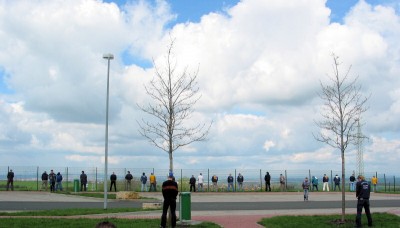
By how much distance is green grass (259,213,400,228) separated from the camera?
1795 centimetres

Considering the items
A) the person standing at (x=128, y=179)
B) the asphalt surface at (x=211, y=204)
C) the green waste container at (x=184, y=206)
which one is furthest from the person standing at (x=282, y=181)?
the green waste container at (x=184, y=206)

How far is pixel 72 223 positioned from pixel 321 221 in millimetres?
8185

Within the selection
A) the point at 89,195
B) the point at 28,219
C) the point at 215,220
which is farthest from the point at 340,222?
the point at 89,195

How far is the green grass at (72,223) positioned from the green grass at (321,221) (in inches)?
95.5

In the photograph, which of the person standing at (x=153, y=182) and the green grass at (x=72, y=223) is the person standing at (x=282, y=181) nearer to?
the person standing at (x=153, y=182)

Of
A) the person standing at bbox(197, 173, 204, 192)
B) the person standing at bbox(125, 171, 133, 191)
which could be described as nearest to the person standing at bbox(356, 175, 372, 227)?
the person standing at bbox(125, 171, 133, 191)

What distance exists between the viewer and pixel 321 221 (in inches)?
746

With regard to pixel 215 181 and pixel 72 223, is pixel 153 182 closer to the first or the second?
pixel 215 181

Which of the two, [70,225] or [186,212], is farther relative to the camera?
[186,212]

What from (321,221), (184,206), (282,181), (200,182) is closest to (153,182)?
(200,182)

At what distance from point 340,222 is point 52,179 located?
84.7 ft

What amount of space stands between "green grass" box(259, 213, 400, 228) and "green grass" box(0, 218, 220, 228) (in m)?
2.43

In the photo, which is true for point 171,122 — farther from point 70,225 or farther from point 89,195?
point 89,195

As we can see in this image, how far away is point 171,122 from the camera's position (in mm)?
18250
